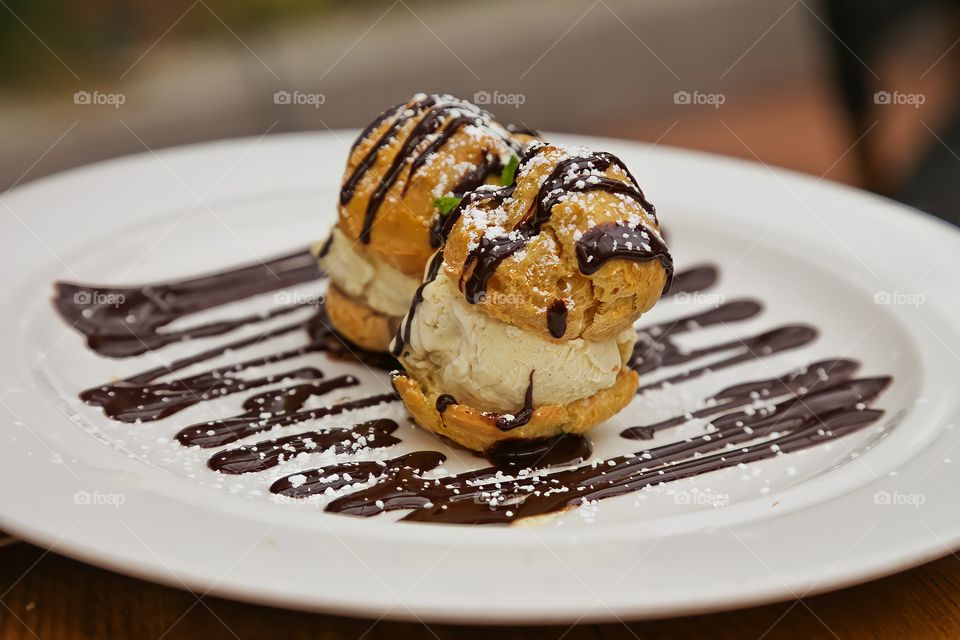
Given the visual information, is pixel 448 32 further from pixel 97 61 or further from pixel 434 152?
pixel 434 152

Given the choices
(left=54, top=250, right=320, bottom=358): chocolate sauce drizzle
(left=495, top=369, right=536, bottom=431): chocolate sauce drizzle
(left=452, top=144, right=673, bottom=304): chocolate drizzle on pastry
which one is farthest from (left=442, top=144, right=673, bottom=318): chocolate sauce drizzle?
(left=54, top=250, right=320, bottom=358): chocolate sauce drizzle

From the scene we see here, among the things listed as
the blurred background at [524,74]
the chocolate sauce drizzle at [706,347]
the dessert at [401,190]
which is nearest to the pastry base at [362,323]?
the dessert at [401,190]

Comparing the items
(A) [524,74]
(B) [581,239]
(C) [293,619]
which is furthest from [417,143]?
(A) [524,74]

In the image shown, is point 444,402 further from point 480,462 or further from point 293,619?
point 293,619

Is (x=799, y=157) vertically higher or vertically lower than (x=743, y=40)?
lower

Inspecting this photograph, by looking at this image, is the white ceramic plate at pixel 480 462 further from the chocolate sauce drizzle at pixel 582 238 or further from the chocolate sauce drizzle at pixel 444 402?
the chocolate sauce drizzle at pixel 582 238

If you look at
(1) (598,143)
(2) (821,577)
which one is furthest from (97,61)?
(2) (821,577)
